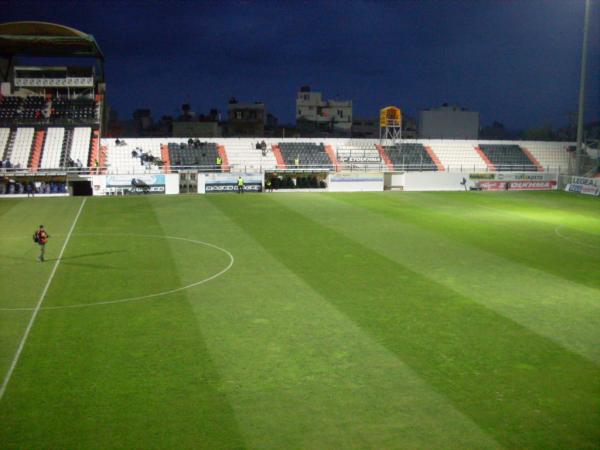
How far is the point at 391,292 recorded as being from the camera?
1664cm

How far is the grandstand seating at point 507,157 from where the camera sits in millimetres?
54003

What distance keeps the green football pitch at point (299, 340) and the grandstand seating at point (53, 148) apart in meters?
20.1

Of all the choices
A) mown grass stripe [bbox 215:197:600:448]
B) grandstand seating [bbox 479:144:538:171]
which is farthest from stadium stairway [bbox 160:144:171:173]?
mown grass stripe [bbox 215:197:600:448]

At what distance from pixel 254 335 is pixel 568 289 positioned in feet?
31.0

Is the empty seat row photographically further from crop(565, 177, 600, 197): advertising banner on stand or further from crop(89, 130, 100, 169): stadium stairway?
crop(565, 177, 600, 197): advertising banner on stand

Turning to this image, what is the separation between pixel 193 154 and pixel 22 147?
12864 millimetres

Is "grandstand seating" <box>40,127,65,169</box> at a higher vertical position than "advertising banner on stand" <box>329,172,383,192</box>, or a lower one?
higher

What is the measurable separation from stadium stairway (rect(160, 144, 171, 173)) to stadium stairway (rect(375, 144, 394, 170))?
59.1 feet

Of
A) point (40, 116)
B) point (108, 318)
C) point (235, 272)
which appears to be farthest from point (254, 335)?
point (40, 116)

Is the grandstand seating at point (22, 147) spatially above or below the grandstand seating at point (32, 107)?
below

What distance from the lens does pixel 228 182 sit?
44.2m

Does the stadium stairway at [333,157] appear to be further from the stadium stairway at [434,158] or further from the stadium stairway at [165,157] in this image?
the stadium stairway at [165,157]

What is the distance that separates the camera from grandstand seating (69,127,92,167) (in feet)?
151

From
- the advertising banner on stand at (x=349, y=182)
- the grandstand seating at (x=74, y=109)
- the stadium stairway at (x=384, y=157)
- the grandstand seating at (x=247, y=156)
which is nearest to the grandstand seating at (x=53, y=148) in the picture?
the grandstand seating at (x=74, y=109)
